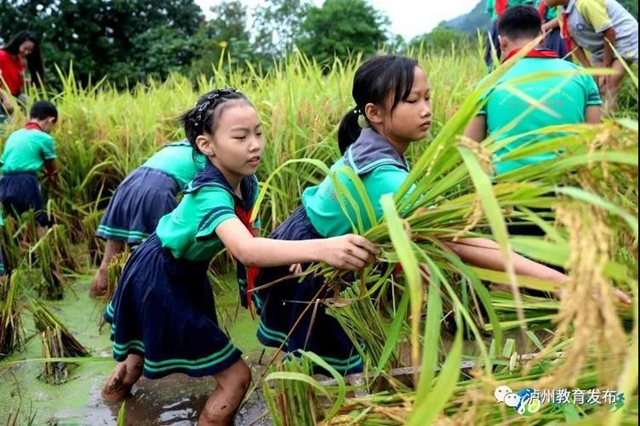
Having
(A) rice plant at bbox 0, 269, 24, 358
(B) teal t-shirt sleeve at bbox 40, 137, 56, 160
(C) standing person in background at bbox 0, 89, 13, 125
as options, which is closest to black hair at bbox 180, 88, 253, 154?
(A) rice plant at bbox 0, 269, 24, 358

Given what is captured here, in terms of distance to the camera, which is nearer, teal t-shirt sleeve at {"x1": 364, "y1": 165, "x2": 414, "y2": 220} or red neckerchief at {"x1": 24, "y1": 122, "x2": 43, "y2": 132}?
teal t-shirt sleeve at {"x1": 364, "y1": 165, "x2": 414, "y2": 220}

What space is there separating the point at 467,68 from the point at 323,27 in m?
17.4

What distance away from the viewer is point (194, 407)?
2.56 metres

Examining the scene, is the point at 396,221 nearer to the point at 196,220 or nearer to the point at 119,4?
the point at 196,220

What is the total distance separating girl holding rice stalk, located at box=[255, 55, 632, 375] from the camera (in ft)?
6.26

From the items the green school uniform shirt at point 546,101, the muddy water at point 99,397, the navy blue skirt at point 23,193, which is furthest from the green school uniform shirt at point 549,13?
the navy blue skirt at point 23,193

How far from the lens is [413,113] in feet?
6.61

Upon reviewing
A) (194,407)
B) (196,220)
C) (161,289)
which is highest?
(196,220)

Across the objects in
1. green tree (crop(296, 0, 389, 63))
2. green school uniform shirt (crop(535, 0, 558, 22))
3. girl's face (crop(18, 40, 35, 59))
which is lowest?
green school uniform shirt (crop(535, 0, 558, 22))

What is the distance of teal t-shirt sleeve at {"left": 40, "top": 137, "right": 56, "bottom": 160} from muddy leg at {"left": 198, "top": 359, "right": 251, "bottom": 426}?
3.13 metres

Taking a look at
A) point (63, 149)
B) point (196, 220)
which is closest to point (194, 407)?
point (196, 220)

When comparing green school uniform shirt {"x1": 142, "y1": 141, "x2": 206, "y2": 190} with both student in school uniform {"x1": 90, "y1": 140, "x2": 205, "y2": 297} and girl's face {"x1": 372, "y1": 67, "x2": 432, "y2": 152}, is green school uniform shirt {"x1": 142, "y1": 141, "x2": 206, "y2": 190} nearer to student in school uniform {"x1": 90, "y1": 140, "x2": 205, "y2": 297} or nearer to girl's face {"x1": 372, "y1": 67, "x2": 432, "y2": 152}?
student in school uniform {"x1": 90, "y1": 140, "x2": 205, "y2": 297}

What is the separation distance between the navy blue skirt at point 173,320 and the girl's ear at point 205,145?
395mm

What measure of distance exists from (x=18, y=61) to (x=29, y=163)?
6.89 ft
